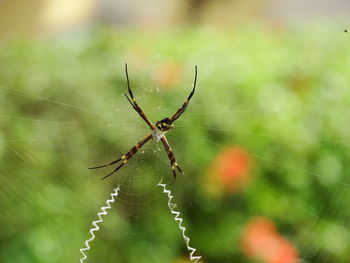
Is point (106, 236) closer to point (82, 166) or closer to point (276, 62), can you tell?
point (82, 166)

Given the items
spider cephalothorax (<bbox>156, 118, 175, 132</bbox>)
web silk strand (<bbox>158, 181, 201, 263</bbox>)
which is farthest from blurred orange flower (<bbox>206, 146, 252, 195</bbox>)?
spider cephalothorax (<bbox>156, 118, 175, 132</bbox>)

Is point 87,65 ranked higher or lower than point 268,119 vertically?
higher

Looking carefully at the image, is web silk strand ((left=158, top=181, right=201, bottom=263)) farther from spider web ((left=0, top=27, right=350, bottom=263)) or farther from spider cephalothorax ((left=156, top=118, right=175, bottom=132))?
spider cephalothorax ((left=156, top=118, right=175, bottom=132))

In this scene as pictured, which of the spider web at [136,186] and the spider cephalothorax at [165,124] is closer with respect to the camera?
the spider cephalothorax at [165,124]

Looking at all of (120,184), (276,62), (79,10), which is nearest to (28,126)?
(120,184)

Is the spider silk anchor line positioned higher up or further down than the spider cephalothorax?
further down

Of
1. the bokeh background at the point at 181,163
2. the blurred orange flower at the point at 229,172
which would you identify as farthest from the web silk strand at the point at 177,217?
the blurred orange flower at the point at 229,172

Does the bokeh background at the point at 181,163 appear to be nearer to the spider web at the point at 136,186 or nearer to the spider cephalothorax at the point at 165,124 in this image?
the spider web at the point at 136,186
